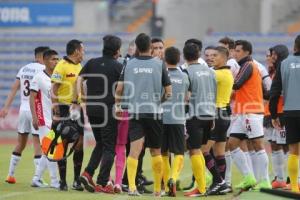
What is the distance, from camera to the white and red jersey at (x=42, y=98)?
1584 centimetres

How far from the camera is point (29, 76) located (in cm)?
1681

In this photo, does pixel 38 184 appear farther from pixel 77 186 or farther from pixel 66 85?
pixel 66 85

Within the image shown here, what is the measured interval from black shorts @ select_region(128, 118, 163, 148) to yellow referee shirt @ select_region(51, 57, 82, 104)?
155 cm

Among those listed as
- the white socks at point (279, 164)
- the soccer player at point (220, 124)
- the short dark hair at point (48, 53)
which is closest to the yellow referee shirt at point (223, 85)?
the soccer player at point (220, 124)

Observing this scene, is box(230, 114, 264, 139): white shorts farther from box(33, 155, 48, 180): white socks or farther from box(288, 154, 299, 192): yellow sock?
box(33, 155, 48, 180): white socks

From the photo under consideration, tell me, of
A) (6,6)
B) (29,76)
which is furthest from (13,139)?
(29,76)

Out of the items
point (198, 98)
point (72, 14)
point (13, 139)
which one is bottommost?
point (13, 139)

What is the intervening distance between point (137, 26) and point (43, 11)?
12.4 feet

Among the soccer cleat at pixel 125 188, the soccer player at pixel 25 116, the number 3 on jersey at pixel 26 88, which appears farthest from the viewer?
the number 3 on jersey at pixel 26 88

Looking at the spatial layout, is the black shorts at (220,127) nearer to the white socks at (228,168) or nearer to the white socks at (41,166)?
the white socks at (228,168)

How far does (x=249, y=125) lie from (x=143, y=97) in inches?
→ 91.9

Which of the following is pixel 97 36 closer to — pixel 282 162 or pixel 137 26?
pixel 137 26

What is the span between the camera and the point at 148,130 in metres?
14.0

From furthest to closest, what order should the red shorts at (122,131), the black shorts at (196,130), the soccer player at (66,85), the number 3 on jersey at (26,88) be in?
the number 3 on jersey at (26,88)
the soccer player at (66,85)
the red shorts at (122,131)
the black shorts at (196,130)
